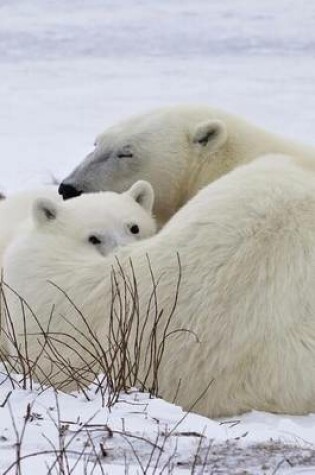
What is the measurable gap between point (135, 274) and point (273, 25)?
1403cm

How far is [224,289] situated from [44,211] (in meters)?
0.87

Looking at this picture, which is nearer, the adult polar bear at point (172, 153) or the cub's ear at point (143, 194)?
the cub's ear at point (143, 194)

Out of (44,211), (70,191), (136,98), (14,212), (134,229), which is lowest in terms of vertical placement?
(136,98)

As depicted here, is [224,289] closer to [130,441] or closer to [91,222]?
[91,222]

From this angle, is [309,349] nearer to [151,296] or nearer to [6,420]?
[151,296]

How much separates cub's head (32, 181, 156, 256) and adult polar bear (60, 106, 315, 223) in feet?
2.41

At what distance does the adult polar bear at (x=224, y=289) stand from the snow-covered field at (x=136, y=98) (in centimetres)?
15

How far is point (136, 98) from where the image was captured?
12.7m

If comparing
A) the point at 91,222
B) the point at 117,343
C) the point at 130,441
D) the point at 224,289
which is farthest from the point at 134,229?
the point at 130,441

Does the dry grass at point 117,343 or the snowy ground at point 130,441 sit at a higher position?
the snowy ground at point 130,441

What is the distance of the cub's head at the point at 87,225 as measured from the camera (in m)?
4.12

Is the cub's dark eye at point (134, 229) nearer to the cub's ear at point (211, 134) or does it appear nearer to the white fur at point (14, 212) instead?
the white fur at point (14, 212)

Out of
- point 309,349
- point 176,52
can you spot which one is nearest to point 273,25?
point 176,52

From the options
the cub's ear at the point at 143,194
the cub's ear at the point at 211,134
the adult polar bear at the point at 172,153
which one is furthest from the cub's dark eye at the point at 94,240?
the cub's ear at the point at 211,134
